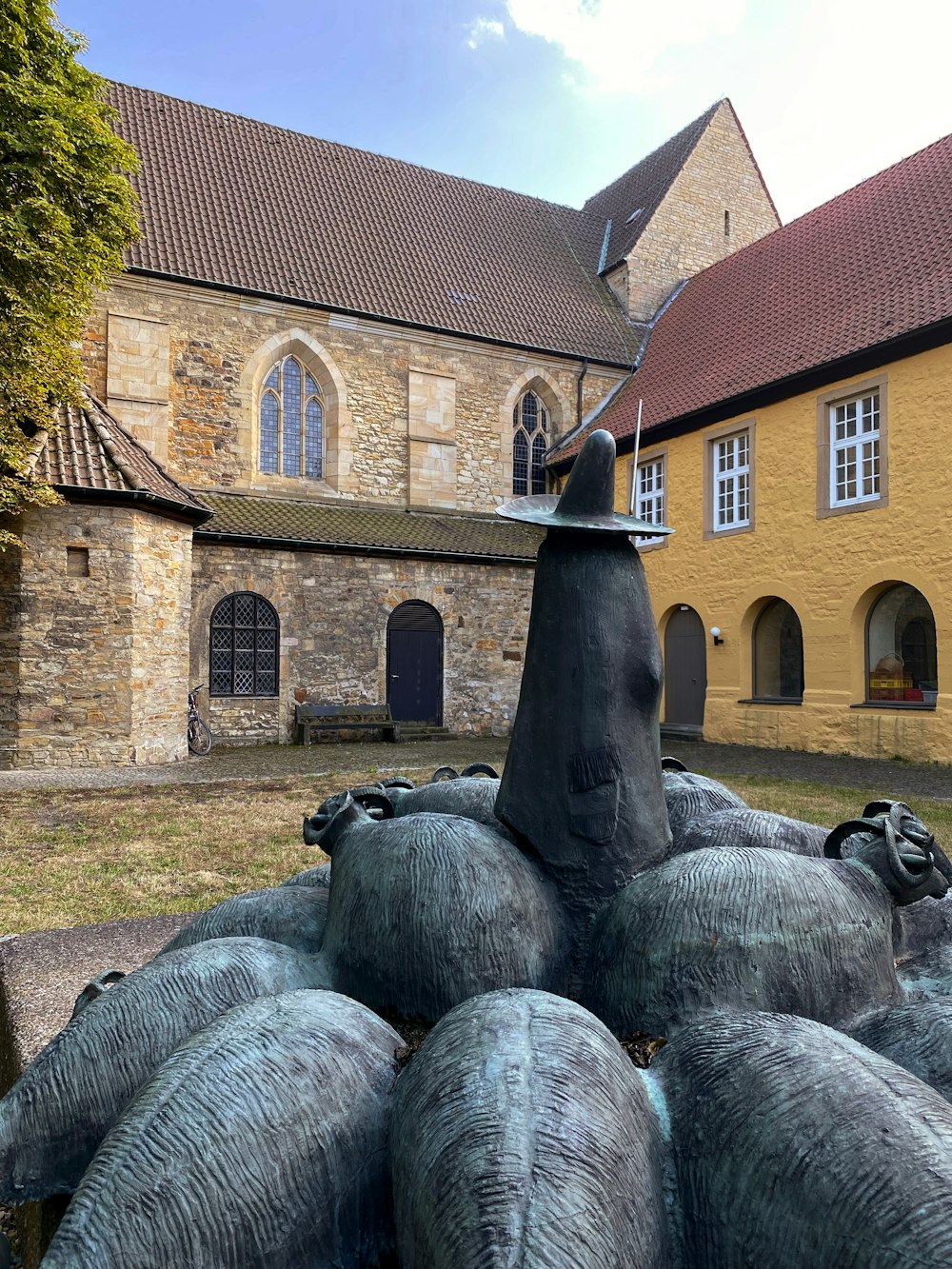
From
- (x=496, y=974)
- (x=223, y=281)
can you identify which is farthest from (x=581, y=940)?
(x=223, y=281)

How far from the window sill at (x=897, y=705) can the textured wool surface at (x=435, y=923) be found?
488 inches

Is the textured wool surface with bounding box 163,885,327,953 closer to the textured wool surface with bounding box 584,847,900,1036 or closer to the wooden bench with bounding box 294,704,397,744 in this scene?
Result: the textured wool surface with bounding box 584,847,900,1036

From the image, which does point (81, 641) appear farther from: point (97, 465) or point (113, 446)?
point (113, 446)

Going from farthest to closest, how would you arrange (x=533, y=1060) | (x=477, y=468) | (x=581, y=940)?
(x=477, y=468), (x=581, y=940), (x=533, y=1060)

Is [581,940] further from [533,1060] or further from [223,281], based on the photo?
[223,281]

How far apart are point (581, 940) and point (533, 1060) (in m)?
0.72

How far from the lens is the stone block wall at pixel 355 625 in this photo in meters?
16.4

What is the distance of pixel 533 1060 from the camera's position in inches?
50.1

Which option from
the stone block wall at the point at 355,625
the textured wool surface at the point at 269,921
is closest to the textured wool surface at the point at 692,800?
the textured wool surface at the point at 269,921

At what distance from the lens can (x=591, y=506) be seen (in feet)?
6.62

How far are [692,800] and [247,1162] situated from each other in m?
1.59

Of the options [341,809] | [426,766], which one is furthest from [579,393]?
[341,809]

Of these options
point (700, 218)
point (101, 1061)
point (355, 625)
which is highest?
point (700, 218)

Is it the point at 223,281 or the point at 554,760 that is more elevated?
the point at 223,281
